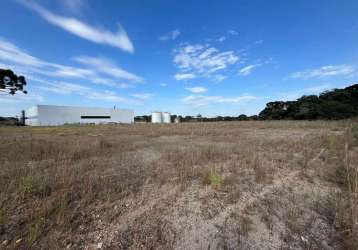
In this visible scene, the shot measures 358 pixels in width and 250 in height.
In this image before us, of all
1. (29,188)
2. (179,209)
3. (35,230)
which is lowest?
(179,209)

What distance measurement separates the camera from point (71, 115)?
52906 mm

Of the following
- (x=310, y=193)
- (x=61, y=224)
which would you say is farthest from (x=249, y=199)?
(x=61, y=224)

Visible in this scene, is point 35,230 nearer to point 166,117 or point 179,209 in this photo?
point 179,209

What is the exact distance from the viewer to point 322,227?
225 cm

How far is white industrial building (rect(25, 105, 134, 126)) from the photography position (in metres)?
47.3

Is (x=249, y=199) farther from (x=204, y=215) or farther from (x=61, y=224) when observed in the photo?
(x=61, y=224)

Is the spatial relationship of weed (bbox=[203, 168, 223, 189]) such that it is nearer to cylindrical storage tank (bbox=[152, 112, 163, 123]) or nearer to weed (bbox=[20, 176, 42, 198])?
weed (bbox=[20, 176, 42, 198])

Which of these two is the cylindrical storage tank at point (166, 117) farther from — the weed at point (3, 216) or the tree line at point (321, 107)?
the weed at point (3, 216)

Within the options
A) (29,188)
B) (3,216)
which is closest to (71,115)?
(29,188)

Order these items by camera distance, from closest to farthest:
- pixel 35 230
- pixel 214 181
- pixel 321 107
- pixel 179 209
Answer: pixel 35 230 → pixel 179 209 → pixel 214 181 → pixel 321 107

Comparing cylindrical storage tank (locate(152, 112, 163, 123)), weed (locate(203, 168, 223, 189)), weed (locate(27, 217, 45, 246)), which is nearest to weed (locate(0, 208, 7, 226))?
weed (locate(27, 217, 45, 246))

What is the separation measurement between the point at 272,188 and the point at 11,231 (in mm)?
3862

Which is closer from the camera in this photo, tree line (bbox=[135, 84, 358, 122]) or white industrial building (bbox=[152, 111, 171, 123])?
tree line (bbox=[135, 84, 358, 122])

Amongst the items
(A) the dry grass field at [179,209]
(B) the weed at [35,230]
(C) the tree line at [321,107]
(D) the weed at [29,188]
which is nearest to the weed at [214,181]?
(A) the dry grass field at [179,209]
